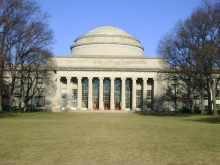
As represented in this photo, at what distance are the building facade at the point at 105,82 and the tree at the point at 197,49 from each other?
1832 centimetres

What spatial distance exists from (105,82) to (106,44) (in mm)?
10989

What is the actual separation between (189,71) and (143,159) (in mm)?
39712

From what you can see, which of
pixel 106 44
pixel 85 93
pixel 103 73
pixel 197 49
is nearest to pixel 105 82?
pixel 103 73

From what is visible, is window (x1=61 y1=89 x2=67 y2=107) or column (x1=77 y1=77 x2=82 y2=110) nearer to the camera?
column (x1=77 y1=77 x2=82 y2=110)

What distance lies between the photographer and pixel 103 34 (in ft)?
278

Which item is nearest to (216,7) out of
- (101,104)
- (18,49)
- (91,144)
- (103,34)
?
(18,49)

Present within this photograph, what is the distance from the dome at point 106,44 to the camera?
272 ft

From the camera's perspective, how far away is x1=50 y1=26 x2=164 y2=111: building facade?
246 feet

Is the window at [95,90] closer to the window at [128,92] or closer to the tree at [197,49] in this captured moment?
the window at [128,92]

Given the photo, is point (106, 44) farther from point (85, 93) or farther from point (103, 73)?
point (85, 93)

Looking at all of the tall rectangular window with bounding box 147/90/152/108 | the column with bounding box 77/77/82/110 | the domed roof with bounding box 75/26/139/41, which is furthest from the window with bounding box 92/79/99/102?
the domed roof with bounding box 75/26/139/41

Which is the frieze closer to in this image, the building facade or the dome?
the building facade

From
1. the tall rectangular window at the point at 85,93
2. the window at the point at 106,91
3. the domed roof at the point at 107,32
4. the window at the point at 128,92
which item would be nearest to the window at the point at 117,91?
the window at the point at 128,92

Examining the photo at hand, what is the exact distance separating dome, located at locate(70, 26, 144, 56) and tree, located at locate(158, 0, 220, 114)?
88.6ft
